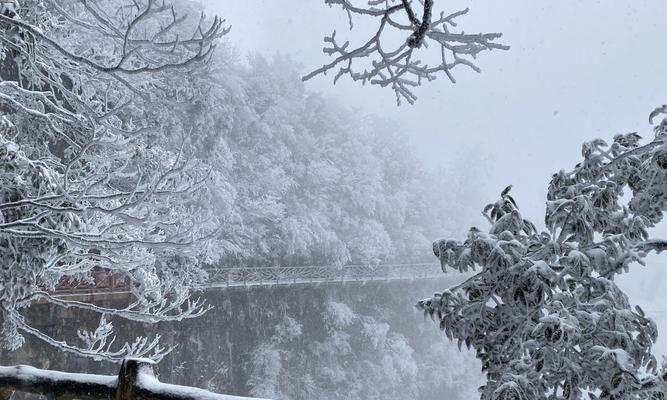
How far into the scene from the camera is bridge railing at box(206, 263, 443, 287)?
54.0 ft

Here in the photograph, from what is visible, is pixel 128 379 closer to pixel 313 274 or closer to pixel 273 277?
pixel 273 277

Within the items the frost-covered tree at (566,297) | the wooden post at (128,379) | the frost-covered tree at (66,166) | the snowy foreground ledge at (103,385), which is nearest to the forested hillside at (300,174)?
the frost-covered tree at (66,166)

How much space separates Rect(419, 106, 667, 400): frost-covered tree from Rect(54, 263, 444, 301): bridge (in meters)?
9.18

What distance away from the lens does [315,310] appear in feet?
63.6

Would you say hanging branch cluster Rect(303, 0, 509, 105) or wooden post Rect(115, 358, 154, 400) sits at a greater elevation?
hanging branch cluster Rect(303, 0, 509, 105)

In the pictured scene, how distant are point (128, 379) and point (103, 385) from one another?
0.34 ft

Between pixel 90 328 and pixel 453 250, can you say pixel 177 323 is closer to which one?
pixel 90 328

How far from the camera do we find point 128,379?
5.28 feet

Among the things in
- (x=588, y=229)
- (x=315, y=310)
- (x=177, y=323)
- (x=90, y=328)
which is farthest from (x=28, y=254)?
(x=315, y=310)

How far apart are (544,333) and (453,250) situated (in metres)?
0.81

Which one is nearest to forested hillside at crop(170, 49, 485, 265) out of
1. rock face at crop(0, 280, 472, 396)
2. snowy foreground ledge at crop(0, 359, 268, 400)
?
rock face at crop(0, 280, 472, 396)

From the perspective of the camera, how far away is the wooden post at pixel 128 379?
1601 mm

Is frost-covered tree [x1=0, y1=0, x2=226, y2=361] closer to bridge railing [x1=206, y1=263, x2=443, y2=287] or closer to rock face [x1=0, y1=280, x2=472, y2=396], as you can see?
rock face [x1=0, y1=280, x2=472, y2=396]

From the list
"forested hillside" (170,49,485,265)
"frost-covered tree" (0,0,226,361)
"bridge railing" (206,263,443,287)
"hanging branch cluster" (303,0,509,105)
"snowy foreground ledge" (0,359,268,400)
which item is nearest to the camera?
"snowy foreground ledge" (0,359,268,400)
